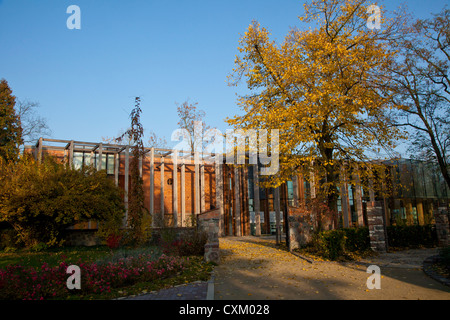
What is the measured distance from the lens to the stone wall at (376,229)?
13.3 m

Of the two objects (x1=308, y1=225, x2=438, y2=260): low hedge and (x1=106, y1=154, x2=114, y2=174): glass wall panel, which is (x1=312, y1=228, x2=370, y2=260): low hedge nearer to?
(x1=308, y1=225, x2=438, y2=260): low hedge

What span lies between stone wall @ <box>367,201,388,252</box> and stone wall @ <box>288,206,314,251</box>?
2.36 m

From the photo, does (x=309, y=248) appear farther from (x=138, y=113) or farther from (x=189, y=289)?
(x=138, y=113)

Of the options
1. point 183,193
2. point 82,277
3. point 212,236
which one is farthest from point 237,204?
point 82,277

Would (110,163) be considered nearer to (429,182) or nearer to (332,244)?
(332,244)

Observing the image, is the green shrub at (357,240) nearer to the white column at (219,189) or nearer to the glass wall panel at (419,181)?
the white column at (219,189)

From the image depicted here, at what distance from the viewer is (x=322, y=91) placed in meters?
12.5

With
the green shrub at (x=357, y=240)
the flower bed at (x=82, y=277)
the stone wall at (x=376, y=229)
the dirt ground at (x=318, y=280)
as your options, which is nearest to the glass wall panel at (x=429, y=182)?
the stone wall at (x=376, y=229)

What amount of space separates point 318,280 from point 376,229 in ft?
21.4

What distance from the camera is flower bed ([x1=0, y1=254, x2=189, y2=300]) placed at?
6.60 meters

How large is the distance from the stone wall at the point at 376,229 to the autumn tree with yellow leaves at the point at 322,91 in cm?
153
